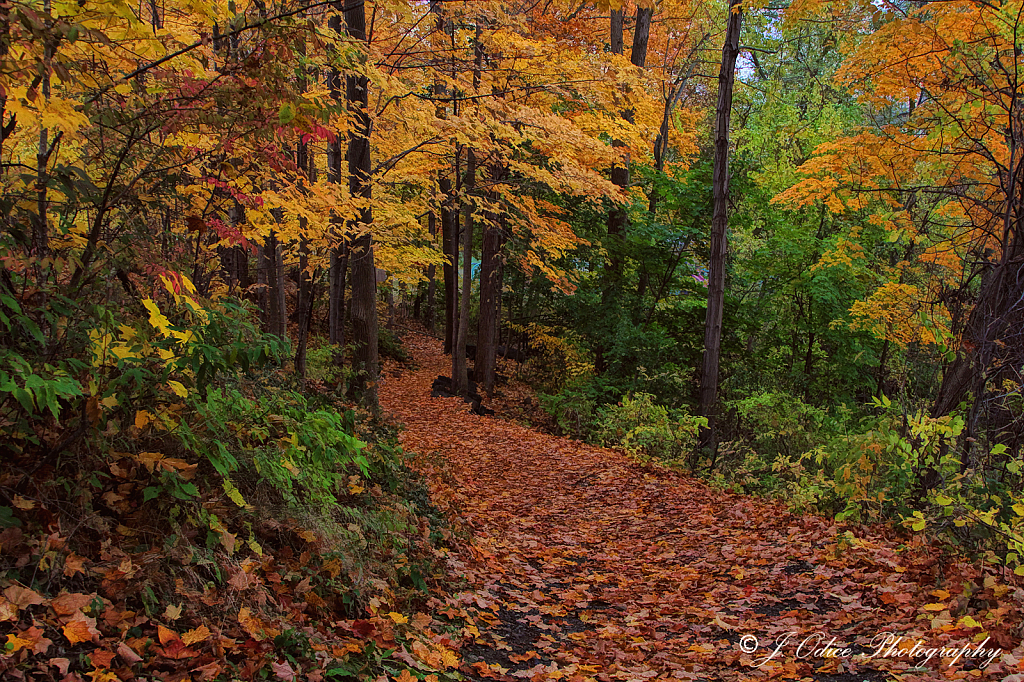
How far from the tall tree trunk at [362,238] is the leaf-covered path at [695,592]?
154cm

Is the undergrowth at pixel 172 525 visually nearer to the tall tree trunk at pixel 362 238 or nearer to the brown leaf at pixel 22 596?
the brown leaf at pixel 22 596

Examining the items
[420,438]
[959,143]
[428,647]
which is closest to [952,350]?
[959,143]

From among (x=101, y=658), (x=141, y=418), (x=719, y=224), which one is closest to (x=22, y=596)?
(x=101, y=658)

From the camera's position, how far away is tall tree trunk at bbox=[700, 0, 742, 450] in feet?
34.6

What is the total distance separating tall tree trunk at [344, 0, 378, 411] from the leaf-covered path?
1.54 m

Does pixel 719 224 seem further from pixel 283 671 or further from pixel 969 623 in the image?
pixel 283 671

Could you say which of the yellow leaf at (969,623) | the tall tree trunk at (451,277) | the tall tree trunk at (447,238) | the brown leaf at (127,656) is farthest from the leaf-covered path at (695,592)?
the tall tree trunk at (451,277)

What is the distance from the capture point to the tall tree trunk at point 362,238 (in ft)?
29.7

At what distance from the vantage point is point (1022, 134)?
6.02m

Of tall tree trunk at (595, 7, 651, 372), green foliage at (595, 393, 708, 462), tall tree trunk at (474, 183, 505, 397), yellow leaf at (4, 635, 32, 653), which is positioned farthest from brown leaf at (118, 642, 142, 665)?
tall tree trunk at (595, 7, 651, 372)

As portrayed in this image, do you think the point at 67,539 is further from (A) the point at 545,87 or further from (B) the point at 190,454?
(A) the point at 545,87

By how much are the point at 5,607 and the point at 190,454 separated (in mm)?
1506

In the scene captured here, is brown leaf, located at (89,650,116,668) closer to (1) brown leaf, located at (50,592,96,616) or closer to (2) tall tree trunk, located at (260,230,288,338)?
(1) brown leaf, located at (50,592,96,616)

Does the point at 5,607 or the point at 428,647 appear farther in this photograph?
the point at 428,647
